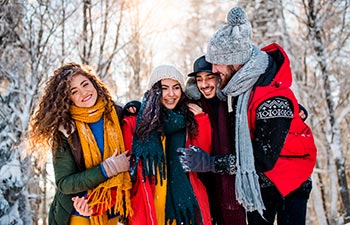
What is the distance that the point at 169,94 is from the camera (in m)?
2.93

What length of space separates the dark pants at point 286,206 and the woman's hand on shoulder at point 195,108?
2.42 feet

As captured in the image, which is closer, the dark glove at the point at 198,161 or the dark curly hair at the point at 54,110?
Answer: the dark glove at the point at 198,161

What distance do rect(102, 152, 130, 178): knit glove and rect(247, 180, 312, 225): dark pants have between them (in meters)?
1.01

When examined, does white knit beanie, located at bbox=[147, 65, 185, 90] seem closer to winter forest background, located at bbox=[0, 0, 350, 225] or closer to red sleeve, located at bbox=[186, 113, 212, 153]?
red sleeve, located at bbox=[186, 113, 212, 153]

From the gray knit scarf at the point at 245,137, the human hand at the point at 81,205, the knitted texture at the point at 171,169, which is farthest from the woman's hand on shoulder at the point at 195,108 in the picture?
the human hand at the point at 81,205

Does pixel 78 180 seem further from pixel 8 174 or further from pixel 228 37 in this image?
pixel 8 174

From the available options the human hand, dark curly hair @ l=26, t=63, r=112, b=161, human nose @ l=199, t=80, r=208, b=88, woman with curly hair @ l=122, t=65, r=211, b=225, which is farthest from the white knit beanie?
the human hand

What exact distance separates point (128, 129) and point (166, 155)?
39 centimetres

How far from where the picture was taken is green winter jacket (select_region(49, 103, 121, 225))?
9.01 feet

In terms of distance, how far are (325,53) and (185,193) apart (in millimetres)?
6389

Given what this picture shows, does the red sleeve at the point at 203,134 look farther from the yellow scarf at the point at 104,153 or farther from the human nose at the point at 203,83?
the yellow scarf at the point at 104,153

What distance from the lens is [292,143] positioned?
8.29ft

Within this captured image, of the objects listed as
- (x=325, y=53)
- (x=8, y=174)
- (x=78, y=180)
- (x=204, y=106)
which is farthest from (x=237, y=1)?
(x=78, y=180)

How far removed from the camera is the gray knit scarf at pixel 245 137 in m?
2.51
